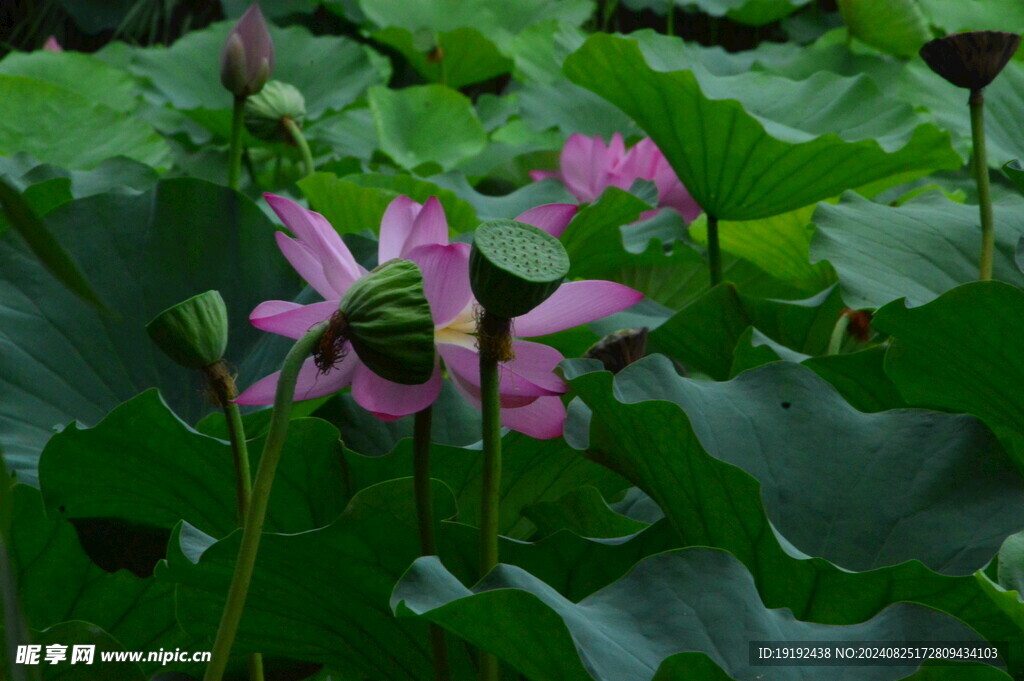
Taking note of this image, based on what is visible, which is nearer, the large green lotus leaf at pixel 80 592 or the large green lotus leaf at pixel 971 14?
the large green lotus leaf at pixel 80 592

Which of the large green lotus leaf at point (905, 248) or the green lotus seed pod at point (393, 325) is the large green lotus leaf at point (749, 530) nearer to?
the green lotus seed pod at point (393, 325)

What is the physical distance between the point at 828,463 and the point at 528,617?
26 cm

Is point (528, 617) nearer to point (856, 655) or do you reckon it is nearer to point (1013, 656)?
point (856, 655)

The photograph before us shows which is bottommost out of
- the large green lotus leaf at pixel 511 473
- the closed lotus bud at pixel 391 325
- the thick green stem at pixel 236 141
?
the thick green stem at pixel 236 141

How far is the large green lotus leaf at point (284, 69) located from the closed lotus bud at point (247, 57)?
3.54 ft

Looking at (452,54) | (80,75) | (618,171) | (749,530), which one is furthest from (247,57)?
(452,54)

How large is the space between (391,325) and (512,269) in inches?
2.3

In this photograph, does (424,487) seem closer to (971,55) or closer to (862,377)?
(862,377)

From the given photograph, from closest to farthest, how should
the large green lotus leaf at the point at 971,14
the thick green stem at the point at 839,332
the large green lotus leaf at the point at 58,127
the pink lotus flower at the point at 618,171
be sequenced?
the thick green stem at the point at 839,332, the pink lotus flower at the point at 618,171, the large green lotus leaf at the point at 58,127, the large green lotus leaf at the point at 971,14

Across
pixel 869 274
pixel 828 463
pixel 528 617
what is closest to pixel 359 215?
pixel 869 274

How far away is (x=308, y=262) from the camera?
1.75ft

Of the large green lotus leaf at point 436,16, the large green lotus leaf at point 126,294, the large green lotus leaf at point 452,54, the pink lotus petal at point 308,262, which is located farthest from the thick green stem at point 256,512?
the large green lotus leaf at point 436,16

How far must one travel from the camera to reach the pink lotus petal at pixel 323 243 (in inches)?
20.4

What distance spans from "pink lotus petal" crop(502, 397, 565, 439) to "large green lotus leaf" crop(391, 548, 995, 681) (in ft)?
0.33
